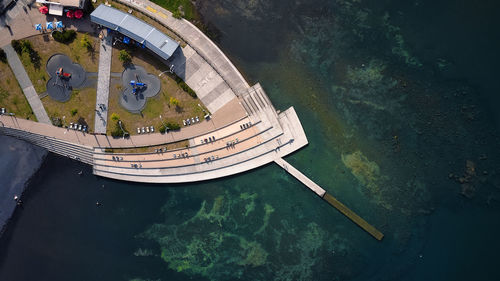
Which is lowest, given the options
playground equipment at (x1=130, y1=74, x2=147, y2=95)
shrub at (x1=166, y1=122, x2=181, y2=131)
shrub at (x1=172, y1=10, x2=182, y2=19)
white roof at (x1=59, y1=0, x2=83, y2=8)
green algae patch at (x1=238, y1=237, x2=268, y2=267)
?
green algae patch at (x1=238, y1=237, x2=268, y2=267)

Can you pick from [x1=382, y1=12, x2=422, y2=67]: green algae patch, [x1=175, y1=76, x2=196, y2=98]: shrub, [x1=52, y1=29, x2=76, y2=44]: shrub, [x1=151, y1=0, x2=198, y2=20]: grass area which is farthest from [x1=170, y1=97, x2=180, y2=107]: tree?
[x1=382, y1=12, x2=422, y2=67]: green algae patch

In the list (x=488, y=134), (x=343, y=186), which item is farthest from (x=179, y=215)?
(x=488, y=134)

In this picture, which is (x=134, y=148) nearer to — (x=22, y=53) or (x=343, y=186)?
(x=22, y=53)

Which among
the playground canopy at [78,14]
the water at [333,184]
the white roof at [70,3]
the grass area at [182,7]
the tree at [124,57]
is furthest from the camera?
the grass area at [182,7]

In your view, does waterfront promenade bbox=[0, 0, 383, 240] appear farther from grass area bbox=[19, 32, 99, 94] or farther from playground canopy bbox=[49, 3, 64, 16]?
playground canopy bbox=[49, 3, 64, 16]

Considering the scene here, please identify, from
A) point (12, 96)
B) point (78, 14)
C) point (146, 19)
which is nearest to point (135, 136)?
point (146, 19)

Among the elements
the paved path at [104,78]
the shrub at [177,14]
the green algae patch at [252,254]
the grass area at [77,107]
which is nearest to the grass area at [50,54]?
the paved path at [104,78]

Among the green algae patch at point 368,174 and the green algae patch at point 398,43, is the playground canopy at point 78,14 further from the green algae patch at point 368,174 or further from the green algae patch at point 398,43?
the green algae patch at point 368,174
